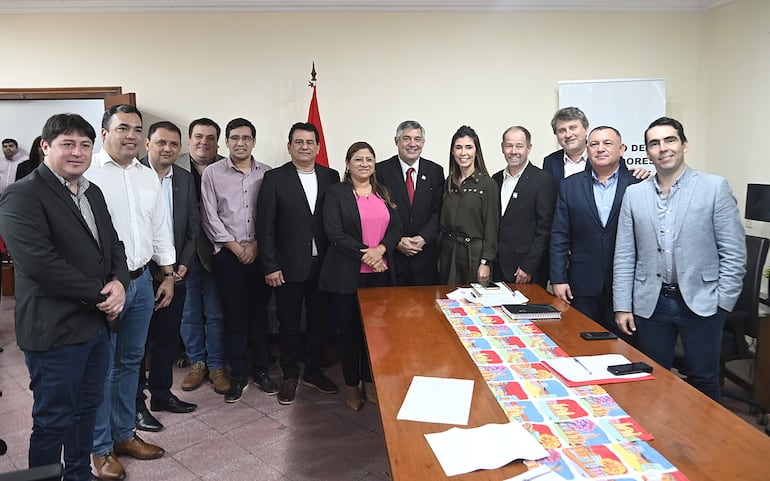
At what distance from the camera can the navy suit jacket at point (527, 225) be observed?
3.09 m

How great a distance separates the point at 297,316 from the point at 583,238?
1.77 meters

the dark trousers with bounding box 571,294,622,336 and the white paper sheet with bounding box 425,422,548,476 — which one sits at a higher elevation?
the white paper sheet with bounding box 425,422,548,476

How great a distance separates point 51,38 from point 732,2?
5.63 meters

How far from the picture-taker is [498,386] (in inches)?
64.2

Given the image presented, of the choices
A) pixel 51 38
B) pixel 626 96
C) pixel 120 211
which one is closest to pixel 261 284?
pixel 120 211

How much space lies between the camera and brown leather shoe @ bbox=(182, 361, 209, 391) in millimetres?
3453

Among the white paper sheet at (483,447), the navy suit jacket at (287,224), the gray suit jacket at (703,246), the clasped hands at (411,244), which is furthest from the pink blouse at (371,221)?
the white paper sheet at (483,447)

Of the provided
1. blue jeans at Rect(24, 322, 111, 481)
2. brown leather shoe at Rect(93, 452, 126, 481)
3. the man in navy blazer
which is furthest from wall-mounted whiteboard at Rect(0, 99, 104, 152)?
the man in navy blazer

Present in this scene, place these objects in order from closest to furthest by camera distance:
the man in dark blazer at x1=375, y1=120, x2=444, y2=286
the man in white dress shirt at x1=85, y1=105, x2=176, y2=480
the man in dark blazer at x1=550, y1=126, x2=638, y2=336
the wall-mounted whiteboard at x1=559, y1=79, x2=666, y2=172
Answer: the man in white dress shirt at x1=85, y1=105, x2=176, y2=480 → the man in dark blazer at x1=550, y1=126, x2=638, y2=336 → the man in dark blazer at x1=375, y1=120, x2=444, y2=286 → the wall-mounted whiteboard at x1=559, y1=79, x2=666, y2=172

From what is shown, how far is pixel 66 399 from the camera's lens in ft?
6.37

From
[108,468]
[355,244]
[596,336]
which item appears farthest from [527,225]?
[108,468]

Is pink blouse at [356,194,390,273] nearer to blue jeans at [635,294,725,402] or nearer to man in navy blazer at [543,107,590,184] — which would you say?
man in navy blazer at [543,107,590,184]

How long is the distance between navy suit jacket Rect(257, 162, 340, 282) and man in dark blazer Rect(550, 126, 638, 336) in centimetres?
142

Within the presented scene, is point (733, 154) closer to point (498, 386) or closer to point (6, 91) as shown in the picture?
point (498, 386)
